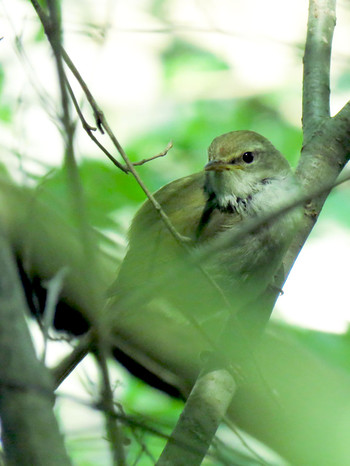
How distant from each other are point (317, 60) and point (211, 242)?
122 cm

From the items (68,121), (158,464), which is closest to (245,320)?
(158,464)

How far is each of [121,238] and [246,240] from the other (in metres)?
1.06

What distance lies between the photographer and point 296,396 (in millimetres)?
3797

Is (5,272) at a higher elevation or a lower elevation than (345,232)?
lower

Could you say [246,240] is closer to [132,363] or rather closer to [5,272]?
[132,363]

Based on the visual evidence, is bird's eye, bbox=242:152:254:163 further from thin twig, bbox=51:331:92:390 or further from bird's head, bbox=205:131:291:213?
thin twig, bbox=51:331:92:390

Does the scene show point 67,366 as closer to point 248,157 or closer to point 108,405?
point 108,405

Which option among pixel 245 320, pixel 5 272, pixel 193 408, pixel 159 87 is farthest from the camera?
pixel 159 87

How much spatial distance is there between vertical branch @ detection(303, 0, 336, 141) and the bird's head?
0.39 metres

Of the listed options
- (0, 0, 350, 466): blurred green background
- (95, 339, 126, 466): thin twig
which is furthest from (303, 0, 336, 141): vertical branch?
(95, 339, 126, 466): thin twig

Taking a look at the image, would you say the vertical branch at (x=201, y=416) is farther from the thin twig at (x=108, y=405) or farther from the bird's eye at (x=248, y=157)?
the bird's eye at (x=248, y=157)

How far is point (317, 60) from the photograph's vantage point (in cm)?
400

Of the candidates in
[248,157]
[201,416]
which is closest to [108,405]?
[201,416]

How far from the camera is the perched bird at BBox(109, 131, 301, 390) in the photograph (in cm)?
A: 383
